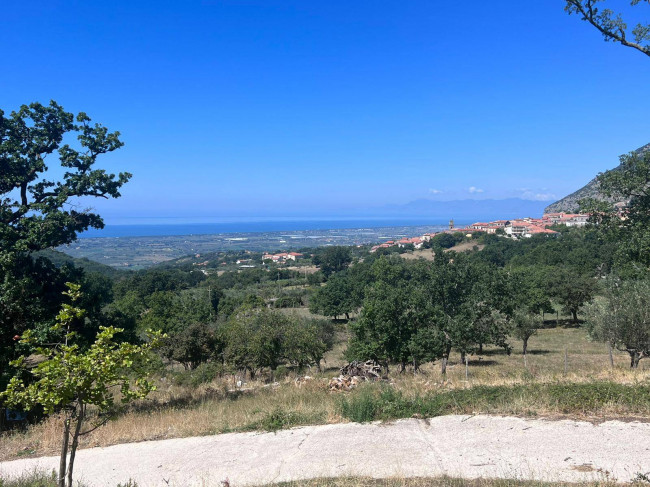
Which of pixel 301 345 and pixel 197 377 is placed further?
pixel 301 345

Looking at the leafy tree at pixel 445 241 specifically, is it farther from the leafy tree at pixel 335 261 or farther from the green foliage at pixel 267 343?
the green foliage at pixel 267 343

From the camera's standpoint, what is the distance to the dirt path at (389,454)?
635 cm

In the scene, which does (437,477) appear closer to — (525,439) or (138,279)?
(525,439)

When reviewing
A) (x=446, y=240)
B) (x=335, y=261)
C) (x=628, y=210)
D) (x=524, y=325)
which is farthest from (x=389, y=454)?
(x=446, y=240)

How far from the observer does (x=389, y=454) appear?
23.4ft

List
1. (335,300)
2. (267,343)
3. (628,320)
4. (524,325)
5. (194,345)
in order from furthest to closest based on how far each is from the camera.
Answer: (335,300), (524,325), (194,345), (267,343), (628,320)

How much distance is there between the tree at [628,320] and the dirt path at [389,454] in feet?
44.9

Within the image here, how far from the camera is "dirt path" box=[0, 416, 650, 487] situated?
6.35 metres

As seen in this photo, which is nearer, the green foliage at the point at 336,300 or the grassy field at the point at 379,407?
the grassy field at the point at 379,407

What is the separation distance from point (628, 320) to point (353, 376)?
13358 mm

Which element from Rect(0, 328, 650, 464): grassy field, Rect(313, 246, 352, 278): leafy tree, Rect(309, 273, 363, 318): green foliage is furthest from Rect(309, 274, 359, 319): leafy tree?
Rect(0, 328, 650, 464): grassy field

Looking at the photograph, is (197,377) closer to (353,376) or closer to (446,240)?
(353,376)

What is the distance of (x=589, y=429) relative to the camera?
24.2 feet

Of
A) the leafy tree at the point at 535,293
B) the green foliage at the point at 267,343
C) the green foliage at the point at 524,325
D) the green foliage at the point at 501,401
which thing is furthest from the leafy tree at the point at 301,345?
the leafy tree at the point at 535,293
